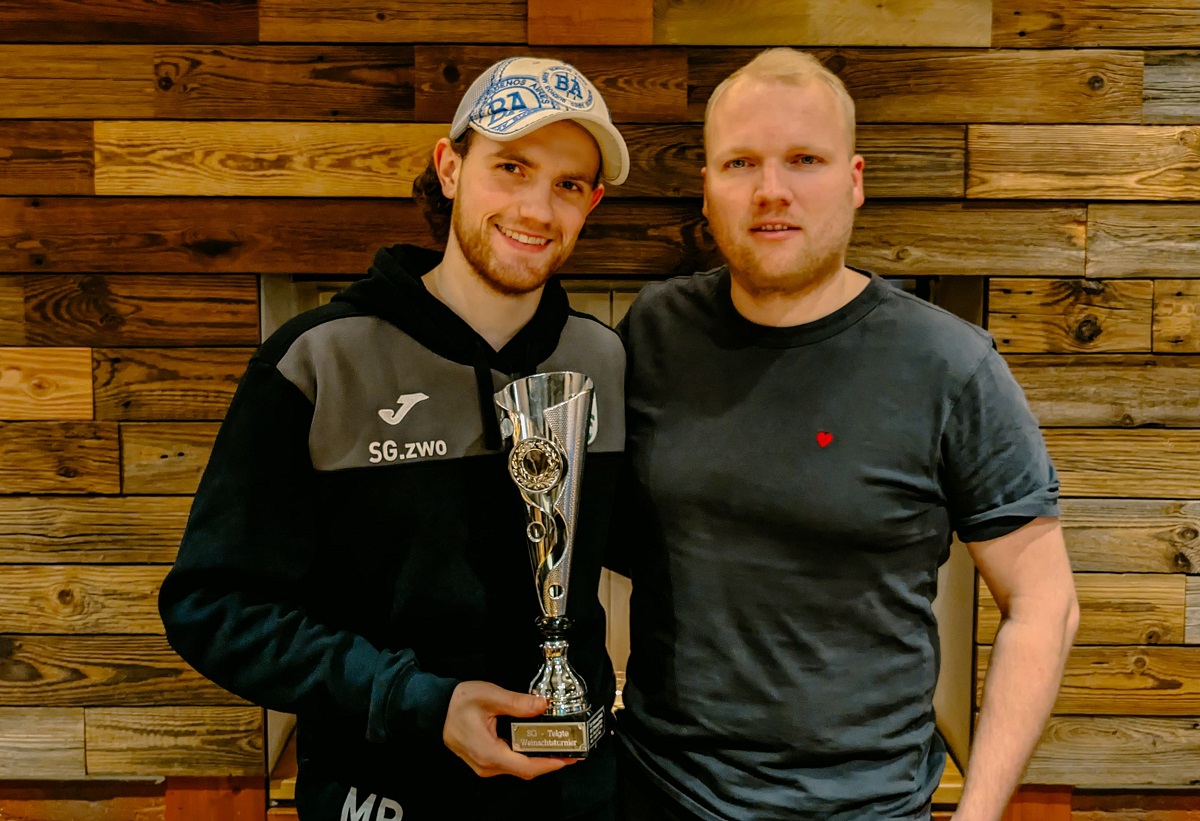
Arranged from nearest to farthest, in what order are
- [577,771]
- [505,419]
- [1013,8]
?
[505,419] → [577,771] → [1013,8]

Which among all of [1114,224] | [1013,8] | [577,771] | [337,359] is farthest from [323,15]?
[1114,224]

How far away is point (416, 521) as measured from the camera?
1.35 meters

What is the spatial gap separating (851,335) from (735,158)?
A: 13.1 inches

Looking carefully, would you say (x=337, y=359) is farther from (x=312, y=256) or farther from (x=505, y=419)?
(x=312, y=256)

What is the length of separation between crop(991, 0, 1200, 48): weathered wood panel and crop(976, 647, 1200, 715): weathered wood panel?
151 cm

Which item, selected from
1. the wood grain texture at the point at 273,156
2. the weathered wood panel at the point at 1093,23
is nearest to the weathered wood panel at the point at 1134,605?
the weathered wood panel at the point at 1093,23

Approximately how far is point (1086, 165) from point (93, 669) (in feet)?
9.15

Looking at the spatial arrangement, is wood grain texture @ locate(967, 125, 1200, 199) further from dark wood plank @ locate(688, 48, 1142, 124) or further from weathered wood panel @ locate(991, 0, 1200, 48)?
weathered wood panel @ locate(991, 0, 1200, 48)

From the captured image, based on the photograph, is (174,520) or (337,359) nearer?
(337,359)

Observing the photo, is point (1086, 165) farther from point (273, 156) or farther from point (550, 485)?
point (273, 156)

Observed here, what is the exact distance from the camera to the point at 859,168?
4.92 feet

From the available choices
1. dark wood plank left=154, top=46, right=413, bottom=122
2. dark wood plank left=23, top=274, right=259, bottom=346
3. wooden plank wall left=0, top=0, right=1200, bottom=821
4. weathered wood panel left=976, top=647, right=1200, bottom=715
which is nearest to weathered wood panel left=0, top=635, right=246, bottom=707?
wooden plank wall left=0, top=0, right=1200, bottom=821

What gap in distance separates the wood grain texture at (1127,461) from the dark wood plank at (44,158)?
2506mm

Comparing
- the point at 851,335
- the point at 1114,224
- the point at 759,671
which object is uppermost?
the point at 1114,224
